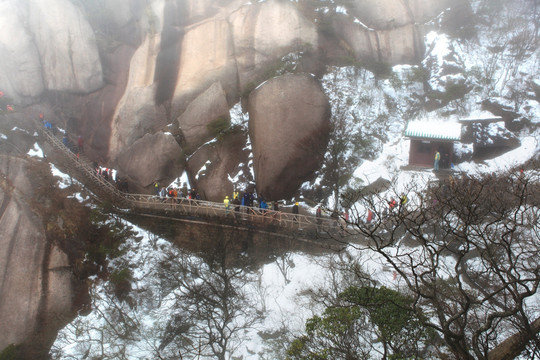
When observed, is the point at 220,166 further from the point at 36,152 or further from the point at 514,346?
the point at 514,346

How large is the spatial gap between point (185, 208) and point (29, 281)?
8888mm

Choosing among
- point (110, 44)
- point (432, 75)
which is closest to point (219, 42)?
point (110, 44)

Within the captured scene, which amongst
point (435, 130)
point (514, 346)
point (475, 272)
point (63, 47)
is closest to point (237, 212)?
point (475, 272)

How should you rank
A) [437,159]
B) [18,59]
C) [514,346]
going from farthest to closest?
[18,59], [437,159], [514,346]

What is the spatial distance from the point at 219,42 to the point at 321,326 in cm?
2412

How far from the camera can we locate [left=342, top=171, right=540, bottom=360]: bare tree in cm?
740

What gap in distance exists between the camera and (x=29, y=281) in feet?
64.0

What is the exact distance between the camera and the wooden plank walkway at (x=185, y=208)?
18969 millimetres

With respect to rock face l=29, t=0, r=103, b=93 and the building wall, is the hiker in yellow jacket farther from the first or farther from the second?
rock face l=29, t=0, r=103, b=93

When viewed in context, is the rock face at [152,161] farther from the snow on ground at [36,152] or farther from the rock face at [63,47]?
the rock face at [63,47]

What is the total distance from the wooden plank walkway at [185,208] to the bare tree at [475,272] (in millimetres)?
3117

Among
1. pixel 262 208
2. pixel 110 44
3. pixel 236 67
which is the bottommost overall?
pixel 262 208

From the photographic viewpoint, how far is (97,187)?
24.1 metres

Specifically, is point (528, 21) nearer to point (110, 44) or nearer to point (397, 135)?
point (397, 135)
